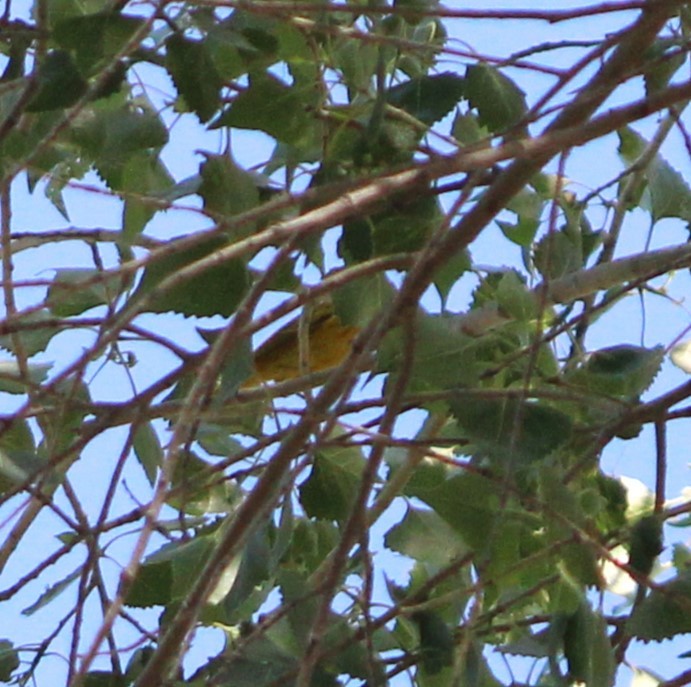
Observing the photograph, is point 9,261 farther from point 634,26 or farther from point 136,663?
point 634,26

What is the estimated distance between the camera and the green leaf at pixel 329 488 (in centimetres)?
140

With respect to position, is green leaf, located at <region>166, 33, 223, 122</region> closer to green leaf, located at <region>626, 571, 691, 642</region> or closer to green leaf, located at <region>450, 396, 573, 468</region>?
green leaf, located at <region>450, 396, 573, 468</region>

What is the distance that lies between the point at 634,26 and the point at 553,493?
1.34ft

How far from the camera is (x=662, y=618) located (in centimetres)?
124

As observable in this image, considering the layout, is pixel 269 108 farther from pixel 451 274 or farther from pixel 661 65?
pixel 661 65

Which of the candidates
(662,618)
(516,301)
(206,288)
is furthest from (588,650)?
(206,288)

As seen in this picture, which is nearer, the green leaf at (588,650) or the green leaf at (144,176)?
the green leaf at (588,650)

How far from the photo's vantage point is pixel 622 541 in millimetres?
1393

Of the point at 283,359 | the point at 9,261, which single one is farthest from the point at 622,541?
the point at 283,359

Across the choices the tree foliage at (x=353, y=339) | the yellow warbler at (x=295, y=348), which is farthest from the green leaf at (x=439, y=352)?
the yellow warbler at (x=295, y=348)

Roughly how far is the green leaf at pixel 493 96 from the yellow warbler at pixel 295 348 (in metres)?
0.68

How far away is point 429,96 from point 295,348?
1220mm

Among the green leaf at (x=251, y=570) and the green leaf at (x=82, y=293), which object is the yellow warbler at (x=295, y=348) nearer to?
the green leaf at (x=82, y=293)

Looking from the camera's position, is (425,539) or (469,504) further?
(425,539)
